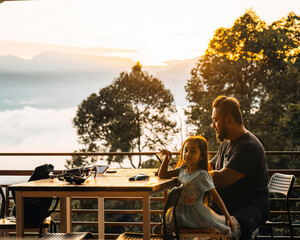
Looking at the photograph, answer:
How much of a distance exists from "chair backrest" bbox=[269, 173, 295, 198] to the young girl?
0.91 metres

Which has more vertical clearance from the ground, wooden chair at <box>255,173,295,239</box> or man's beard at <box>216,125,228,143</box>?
man's beard at <box>216,125,228,143</box>

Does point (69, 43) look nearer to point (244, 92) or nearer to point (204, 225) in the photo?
point (244, 92)

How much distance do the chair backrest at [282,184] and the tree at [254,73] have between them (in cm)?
1214

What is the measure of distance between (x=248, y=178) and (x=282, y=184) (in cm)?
85

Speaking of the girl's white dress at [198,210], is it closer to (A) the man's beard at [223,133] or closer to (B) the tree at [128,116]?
(A) the man's beard at [223,133]

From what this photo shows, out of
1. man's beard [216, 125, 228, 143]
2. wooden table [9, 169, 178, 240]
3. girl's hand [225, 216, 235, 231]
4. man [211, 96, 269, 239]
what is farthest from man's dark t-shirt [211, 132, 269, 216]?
wooden table [9, 169, 178, 240]

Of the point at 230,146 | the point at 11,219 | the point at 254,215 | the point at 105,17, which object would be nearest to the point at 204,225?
the point at 254,215

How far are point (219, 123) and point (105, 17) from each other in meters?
18.2

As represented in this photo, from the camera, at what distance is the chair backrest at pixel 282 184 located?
3.71 m

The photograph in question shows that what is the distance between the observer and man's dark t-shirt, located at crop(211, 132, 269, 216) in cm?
309

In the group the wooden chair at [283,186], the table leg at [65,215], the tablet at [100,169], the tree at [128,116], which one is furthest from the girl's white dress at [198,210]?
the tree at [128,116]

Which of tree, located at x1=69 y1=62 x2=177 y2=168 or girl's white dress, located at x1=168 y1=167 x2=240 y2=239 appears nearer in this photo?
girl's white dress, located at x1=168 y1=167 x2=240 y2=239

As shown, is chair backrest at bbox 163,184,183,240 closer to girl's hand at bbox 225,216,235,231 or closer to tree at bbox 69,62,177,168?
girl's hand at bbox 225,216,235,231

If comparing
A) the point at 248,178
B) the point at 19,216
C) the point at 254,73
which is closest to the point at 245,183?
the point at 248,178
